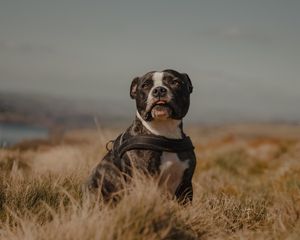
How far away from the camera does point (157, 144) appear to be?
569 centimetres

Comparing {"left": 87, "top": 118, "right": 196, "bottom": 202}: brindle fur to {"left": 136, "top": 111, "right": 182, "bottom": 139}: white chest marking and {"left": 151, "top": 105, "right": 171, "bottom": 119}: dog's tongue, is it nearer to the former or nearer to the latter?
{"left": 136, "top": 111, "right": 182, "bottom": 139}: white chest marking

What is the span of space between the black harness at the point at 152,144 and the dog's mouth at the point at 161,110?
0.64ft

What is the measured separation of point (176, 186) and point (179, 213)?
653mm

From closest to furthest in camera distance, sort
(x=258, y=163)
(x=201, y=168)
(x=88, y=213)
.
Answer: (x=88, y=213) < (x=201, y=168) < (x=258, y=163)

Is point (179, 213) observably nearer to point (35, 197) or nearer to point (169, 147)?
point (169, 147)

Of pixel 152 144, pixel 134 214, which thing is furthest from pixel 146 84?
pixel 134 214

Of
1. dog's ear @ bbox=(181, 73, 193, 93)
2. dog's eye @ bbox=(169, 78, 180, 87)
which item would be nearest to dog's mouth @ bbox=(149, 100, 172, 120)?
dog's eye @ bbox=(169, 78, 180, 87)

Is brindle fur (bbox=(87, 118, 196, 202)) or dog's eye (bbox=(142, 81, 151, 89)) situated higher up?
dog's eye (bbox=(142, 81, 151, 89))

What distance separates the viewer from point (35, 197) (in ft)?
21.9

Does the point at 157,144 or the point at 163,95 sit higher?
the point at 163,95

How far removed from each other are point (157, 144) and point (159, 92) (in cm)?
49

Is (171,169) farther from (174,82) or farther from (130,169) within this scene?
(174,82)

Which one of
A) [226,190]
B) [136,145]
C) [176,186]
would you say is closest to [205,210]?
[176,186]

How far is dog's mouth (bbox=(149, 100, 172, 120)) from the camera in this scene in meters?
5.71
